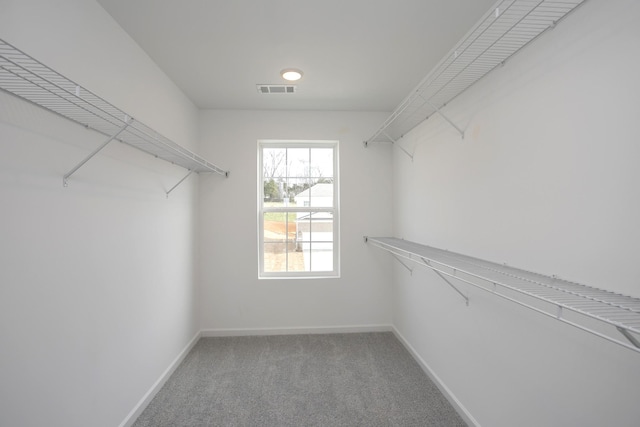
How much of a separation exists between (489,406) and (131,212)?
233cm

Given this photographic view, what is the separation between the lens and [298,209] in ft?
10.9

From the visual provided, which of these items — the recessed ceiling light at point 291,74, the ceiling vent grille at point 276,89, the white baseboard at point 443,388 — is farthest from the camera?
the ceiling vent grille at point 276,89

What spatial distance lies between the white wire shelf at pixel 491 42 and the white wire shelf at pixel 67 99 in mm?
1412

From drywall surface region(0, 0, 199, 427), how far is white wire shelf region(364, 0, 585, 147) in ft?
5.55

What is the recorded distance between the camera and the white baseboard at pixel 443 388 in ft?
5.86

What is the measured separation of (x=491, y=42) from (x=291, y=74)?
55.0 inches

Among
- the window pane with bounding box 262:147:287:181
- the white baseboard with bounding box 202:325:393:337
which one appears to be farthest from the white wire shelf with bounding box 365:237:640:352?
the window pane with bounding box 262:147:287:181

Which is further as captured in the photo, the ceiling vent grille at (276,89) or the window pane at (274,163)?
the window pane at (274,163)

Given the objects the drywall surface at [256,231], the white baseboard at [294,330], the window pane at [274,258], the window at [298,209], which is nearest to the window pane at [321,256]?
the window at [298,209]

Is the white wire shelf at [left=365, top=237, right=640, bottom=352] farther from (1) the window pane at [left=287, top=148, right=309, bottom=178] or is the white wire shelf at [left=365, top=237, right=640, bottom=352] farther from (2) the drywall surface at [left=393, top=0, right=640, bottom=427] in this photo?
(1) the window pane at [left=287, top=148, right=309, bottom=178]

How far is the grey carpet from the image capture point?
1889mm

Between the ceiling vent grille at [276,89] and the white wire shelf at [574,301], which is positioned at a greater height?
the ceiling vent grille at [276,89]

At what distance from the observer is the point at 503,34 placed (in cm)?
125

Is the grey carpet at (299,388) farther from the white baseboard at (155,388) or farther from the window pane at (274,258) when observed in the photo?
the window pane at (274,258)
